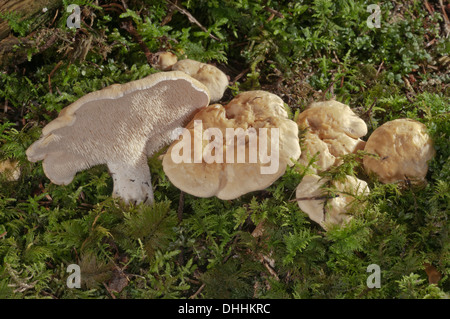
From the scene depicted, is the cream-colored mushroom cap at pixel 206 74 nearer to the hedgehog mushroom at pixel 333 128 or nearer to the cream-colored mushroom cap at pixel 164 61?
the cream-colored mushroom cap at pixel 164 61

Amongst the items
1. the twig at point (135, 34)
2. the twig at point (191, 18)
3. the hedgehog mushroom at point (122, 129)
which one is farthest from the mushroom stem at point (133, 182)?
the twig at point (191, 18)

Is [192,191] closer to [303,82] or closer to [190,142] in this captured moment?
[190,142]

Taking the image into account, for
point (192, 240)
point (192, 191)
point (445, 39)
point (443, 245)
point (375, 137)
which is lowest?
point (192, 240)

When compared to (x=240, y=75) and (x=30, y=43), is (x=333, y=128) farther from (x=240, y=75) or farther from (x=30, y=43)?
(x=30, y=43)

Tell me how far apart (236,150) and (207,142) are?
267mm

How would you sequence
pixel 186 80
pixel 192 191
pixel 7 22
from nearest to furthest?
pixel 186 80
pixel 192 191
pixel 7 22

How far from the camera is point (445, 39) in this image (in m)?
4.27

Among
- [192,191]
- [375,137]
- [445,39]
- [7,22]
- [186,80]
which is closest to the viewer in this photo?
[186,80]

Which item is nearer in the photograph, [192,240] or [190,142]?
[190,142]

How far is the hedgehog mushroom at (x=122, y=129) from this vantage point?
8.95 feet

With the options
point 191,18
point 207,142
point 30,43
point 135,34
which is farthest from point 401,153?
point 30,43

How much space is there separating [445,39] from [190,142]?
124 inches

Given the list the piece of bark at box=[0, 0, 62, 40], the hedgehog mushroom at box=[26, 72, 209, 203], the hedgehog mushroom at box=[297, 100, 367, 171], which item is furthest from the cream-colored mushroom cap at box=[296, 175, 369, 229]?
the piece of bark at box=[0, 0, 62, 40]

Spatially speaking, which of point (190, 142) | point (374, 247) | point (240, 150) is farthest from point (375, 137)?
point (190, 142)
